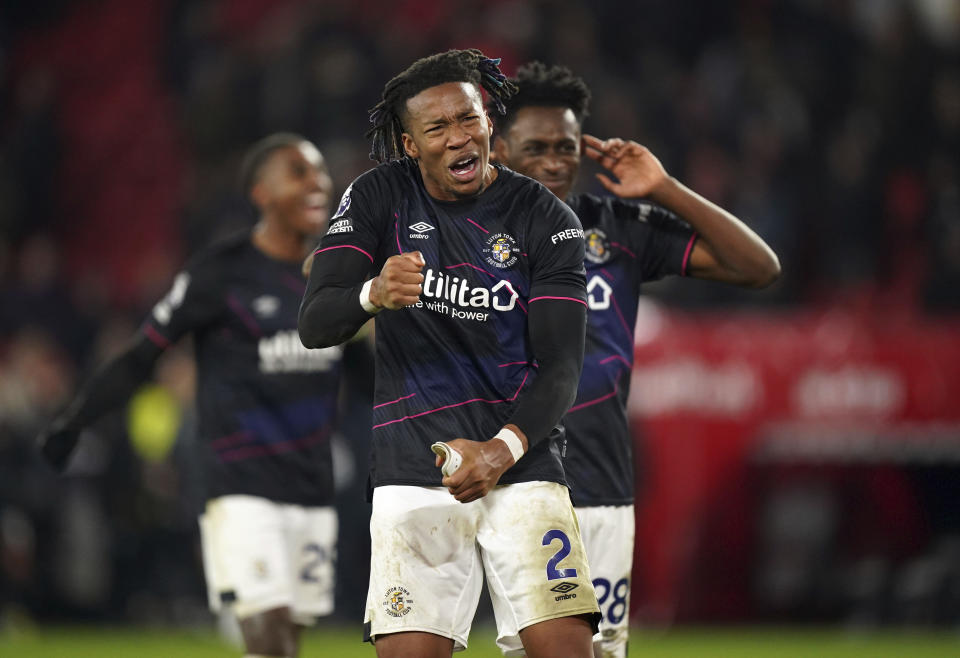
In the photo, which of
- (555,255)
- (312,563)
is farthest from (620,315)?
(312,563)

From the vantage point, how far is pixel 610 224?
5.70 meters

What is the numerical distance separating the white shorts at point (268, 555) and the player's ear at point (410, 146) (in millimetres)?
2666

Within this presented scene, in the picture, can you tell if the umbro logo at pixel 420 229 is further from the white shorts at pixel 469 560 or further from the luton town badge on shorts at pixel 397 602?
the luton town badge on shorts at pixel 397 602

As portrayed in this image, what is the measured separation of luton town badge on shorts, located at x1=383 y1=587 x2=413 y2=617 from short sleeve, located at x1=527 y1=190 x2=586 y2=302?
3.38 ft

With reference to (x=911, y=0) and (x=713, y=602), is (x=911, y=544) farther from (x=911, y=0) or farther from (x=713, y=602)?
(x=911, y=0)

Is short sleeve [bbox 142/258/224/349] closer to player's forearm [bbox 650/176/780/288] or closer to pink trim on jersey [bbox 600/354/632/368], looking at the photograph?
pink trim on jersey [bbox 600/354/632/368]

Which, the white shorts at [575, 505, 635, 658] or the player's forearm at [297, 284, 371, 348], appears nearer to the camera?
the player's forearm at [297, 284, 371, 348]

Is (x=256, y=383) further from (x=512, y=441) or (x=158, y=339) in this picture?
(x=512, y=441)

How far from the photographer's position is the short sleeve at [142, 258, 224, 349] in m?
6.91

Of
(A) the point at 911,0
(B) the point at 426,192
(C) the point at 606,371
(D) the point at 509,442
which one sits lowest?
(D) the point at 509,442

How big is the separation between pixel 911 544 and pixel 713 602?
1615mm

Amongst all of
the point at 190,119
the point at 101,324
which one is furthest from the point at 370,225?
the point at 190,119

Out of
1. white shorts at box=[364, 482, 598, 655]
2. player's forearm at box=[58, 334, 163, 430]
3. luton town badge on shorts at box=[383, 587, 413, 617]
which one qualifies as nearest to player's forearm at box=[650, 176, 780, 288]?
white shorts at box=[364, 482, 598, 655]

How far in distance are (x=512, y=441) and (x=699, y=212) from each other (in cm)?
167
